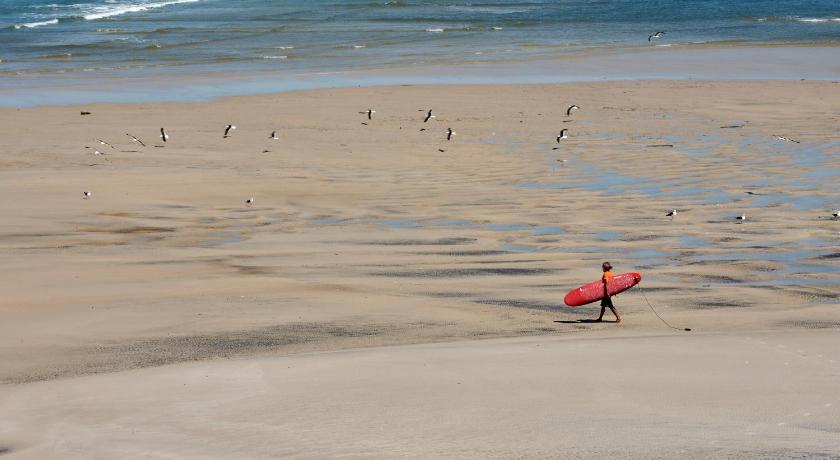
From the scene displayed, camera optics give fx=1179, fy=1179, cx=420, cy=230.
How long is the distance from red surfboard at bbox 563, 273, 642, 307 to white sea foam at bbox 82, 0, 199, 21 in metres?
56.9

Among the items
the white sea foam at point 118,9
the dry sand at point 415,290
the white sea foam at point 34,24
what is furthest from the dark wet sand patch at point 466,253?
the white sea foam at point 118,9

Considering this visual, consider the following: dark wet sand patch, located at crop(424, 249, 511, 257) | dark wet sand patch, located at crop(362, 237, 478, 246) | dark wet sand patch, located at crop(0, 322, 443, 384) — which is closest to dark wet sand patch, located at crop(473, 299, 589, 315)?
dark wet sand patch, located at crop(0, 322, 443, 384)

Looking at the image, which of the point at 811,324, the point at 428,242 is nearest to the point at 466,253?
the point at 428,242

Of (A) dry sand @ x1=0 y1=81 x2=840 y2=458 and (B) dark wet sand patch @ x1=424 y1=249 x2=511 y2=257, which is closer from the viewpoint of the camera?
(A) dry sand @ x1=0 y1=81 x2=840 y2=458

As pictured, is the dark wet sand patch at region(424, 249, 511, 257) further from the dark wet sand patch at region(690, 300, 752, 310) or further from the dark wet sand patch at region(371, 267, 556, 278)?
the dark wet sand patch at region(690, 300, 752, 310)

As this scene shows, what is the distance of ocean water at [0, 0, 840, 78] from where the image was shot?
40.6 metres

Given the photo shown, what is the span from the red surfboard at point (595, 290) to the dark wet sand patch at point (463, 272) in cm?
142

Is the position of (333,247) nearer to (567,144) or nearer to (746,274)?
(746,274)

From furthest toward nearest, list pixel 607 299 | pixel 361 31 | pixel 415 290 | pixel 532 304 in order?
pixel 361 31 < pixel 415 290 < pixel 532 304 < pixel 607 299

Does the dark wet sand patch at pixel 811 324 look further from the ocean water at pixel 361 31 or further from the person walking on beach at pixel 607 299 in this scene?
the ocean water at pixel 361 31

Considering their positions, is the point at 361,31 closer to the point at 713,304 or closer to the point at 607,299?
the point at 713,304

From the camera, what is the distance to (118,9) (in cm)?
7294

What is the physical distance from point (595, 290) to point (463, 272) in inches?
81.8

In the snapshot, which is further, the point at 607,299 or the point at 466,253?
the point at 466,253
